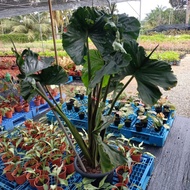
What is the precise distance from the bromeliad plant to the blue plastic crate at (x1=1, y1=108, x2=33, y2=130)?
143cm

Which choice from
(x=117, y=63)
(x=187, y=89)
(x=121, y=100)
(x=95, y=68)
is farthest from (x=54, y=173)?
(x=187, y=89)

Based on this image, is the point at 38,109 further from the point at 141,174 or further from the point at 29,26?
the point at 29,26

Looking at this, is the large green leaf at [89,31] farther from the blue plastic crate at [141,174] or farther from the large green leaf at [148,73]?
the blue plastic crate at [141,174]

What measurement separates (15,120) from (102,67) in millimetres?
2061

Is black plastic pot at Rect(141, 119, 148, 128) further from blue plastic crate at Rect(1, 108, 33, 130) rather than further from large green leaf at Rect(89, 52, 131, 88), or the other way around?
blue plastic crate at Rect(1, 108, 33, 130)

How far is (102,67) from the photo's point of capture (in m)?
1.00

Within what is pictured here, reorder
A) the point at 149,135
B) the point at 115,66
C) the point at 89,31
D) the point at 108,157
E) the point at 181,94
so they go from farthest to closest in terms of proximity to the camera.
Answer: the point at 181,94 < the point at 149,135 < the point at 89,31 < the point at 108,157 < the point at 115,66

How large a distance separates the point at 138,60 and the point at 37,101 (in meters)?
2.16

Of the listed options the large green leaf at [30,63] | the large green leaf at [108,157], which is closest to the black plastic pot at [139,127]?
the large green leaf at [108,157]

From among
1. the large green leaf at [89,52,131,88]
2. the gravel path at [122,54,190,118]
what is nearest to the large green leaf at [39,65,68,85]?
the large green leaf at [89,52,131,88]

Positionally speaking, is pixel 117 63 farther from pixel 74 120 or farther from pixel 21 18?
pixel 21 18

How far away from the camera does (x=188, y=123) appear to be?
8.04 ft

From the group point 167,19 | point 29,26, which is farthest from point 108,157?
point 167,19

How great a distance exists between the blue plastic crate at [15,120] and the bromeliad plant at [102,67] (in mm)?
1427
